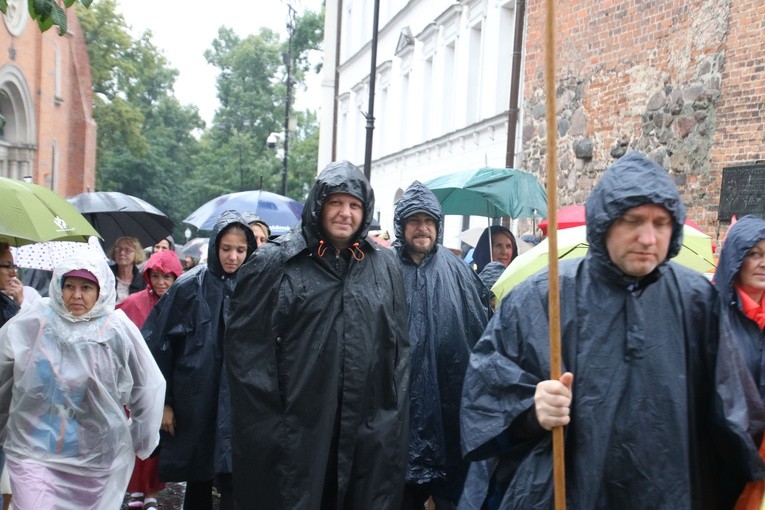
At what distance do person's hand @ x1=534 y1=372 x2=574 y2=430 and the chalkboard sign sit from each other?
8.64 meters

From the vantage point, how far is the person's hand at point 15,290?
6.81 meters

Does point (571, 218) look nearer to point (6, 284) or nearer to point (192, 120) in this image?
point (6, 284)

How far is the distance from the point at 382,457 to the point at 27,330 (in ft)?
7.32

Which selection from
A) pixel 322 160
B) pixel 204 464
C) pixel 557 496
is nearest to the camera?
pixel 557 496

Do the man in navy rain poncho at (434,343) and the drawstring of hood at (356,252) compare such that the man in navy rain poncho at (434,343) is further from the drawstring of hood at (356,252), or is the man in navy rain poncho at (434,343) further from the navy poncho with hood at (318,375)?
the drawstring of hood at (356,252)

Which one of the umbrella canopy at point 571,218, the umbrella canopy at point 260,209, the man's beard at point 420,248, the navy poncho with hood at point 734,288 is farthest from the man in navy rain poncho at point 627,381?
the umbrella canopy at point 260,209

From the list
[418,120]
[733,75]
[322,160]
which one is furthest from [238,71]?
[733,75]

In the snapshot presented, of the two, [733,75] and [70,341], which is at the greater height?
[733,75]

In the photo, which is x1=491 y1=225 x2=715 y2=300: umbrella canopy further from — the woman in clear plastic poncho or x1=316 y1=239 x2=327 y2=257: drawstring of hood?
the woman in clear plastic poncho

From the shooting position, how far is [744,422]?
348cm

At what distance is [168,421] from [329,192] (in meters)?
2.44

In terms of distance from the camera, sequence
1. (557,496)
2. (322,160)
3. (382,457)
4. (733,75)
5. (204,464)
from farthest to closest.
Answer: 1. (322,160)
2. (733,75)
3. (204,464)
4. (382,457)
5. (557,496)

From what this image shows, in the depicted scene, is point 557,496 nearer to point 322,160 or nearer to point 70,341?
point 70,341

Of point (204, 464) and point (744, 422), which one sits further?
point (204, 464)
